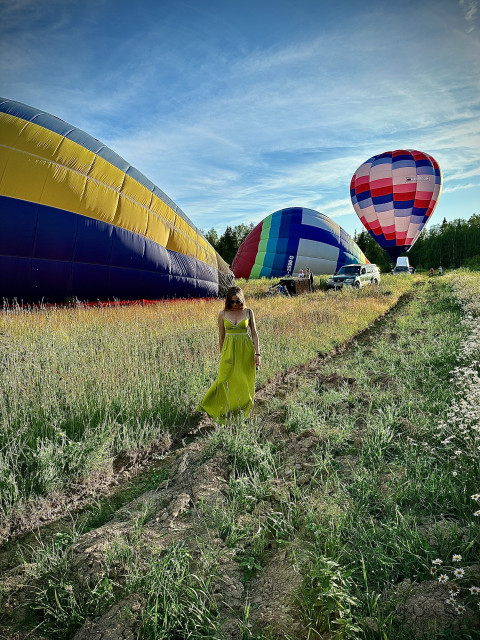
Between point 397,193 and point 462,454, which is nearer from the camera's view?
point 462,454

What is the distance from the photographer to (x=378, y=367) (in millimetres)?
5934

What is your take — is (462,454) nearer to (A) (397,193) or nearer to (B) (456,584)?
(B) (456,584)

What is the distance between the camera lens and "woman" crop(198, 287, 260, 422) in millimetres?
4246

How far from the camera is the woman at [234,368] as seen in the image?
13.9ft

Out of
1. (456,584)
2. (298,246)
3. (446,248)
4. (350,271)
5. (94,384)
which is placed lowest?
(456,584)

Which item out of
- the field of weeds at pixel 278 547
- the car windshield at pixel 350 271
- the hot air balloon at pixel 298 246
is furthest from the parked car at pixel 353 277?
the field of weeds at pixel 278 547

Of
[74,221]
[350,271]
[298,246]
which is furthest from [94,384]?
[298,246]

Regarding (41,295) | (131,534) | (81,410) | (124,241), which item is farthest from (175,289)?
(131,534)

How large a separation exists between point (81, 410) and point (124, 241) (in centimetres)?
679

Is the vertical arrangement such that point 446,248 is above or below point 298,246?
above

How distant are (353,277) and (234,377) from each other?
55.6 feet

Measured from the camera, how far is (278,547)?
2.26 m

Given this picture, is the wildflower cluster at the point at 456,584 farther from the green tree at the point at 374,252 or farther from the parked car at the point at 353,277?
the green tree at the point at 374,252

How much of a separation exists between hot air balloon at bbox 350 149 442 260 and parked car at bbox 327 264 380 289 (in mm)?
4608
